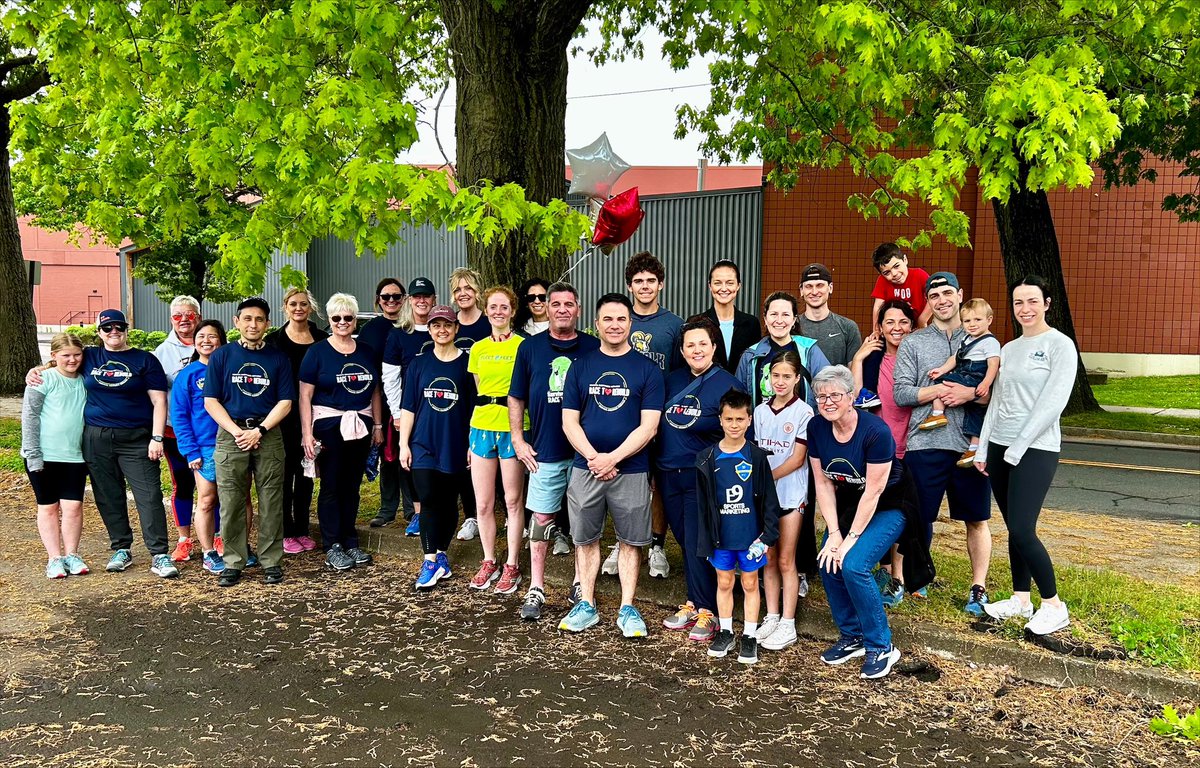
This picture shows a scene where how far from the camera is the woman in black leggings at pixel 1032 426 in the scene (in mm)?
4758

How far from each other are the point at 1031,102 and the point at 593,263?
A: 20042 mm

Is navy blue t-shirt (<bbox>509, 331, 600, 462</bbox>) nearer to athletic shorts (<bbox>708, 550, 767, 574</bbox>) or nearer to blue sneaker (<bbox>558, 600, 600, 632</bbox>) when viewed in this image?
blue sneaker (<bbox>558, 600, 600, 632</bbox>)

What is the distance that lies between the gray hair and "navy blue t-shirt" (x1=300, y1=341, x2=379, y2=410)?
3461 millimetres

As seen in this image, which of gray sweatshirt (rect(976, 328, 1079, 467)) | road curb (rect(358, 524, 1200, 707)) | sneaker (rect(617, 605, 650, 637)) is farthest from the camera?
sneaker (rect(617, 605, 650, 637))

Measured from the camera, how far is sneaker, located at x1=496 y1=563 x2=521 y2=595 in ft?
19.6

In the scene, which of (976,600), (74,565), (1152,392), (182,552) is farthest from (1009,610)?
(1152,392)

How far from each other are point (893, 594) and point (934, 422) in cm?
104

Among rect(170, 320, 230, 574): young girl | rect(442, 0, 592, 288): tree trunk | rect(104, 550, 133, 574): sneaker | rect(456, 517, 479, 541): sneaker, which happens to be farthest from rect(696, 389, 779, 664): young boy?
rect(104, 550, 133, 574): sneaker

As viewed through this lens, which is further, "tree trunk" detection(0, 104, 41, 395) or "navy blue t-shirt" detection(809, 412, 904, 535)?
"tree trunk" detection(0, 104, 41, 395)

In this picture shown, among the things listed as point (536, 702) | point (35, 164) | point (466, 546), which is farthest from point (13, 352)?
point (536, 702)

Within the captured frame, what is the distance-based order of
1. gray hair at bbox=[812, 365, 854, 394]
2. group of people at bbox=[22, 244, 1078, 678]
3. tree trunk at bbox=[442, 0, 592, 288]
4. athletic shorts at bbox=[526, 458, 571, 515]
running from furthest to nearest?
tree trunk at bbox=[442, 0, 592, 288]
athletic shorts at bbox=[526, 458, 571, 515]
group of people at bbox=[22, 244, 1078, 678]
gray hair at bbox=[812, 365, 854, 394]

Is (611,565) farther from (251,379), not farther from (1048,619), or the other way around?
(251,379)

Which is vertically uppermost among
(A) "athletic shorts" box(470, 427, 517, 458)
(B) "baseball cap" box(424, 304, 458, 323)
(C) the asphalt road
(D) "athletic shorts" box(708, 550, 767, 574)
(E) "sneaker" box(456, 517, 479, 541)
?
(B) "baseball cap" box(424, 304, 458, 323)

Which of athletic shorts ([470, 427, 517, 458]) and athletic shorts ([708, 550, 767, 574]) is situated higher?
athletic shorts ([470, 427, 517, 458])
